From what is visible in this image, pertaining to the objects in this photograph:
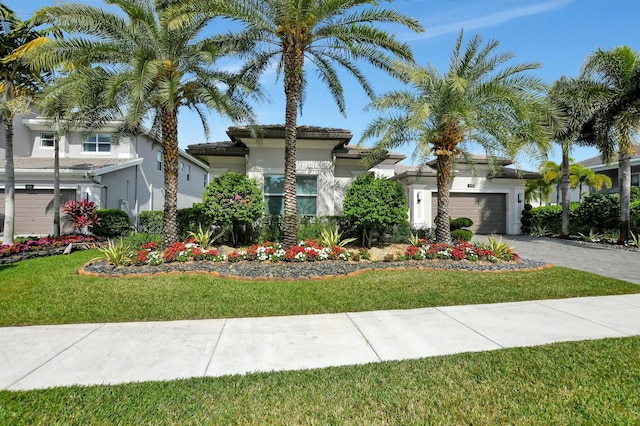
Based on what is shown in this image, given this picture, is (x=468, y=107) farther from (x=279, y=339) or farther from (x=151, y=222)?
(x=151, y=222)

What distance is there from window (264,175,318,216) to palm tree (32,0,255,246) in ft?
10.7

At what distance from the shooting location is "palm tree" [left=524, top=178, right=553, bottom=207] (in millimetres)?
24733

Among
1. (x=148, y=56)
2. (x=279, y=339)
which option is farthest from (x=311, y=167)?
(x=279, y=339)

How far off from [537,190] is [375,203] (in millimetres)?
23716

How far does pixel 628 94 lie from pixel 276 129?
14.9 metres

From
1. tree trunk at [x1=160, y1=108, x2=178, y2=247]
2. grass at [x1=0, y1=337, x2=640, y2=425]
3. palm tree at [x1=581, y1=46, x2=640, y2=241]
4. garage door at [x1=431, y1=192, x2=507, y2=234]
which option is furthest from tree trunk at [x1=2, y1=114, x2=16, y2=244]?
palm tree at [x1=581, y1=46, x2=640, y2=241]

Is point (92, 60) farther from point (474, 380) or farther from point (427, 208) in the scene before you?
point (427, 208)

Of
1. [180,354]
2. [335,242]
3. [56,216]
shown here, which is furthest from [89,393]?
[56,216]

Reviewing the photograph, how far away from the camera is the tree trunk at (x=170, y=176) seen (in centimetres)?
1009

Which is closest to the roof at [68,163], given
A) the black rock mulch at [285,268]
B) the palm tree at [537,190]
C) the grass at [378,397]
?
the black rock mulch at [285,268]

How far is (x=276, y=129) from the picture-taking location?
12508mm

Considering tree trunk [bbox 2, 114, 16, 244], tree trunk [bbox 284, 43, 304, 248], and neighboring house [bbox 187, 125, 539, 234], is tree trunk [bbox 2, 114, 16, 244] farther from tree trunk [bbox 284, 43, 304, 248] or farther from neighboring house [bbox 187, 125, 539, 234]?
tree trunk [bbox 284, 43, 304, 248]

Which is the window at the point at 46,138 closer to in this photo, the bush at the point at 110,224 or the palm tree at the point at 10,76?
the palm tree at the point at 10,76

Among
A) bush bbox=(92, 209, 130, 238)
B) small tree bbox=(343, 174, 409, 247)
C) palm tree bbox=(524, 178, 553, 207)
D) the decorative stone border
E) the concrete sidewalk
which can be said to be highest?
palm tree bbox=(524, 178, 553, 207)
